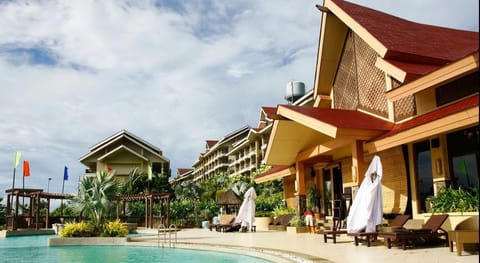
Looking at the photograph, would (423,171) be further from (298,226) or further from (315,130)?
(298,226)

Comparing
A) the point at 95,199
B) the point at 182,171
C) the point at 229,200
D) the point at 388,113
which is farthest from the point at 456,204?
the point at 182,171

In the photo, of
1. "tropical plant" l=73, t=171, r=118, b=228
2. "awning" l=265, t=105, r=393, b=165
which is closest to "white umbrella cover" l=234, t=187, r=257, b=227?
"awning" l=265, t=105, r=393, b=165

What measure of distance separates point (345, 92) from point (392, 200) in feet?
16.7

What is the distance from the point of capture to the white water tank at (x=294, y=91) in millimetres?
67062

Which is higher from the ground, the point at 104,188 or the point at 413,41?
the point at 413,41

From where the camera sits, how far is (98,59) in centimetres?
1612

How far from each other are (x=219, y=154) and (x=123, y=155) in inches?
1126

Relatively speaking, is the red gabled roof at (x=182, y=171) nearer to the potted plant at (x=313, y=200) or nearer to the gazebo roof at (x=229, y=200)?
the gazebo roof at (x=229, y=200)

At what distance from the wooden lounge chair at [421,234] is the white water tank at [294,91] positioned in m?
56.9

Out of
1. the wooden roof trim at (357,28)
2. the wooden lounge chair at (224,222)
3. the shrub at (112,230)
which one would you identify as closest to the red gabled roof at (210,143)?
the wooden lounge chair at (224,222)

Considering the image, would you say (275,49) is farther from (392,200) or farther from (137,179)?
(137,179)

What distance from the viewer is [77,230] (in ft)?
59.5

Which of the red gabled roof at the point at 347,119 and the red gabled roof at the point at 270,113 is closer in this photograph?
the red gabled roof at the point at 347,119

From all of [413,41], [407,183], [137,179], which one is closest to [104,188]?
[407,183]
